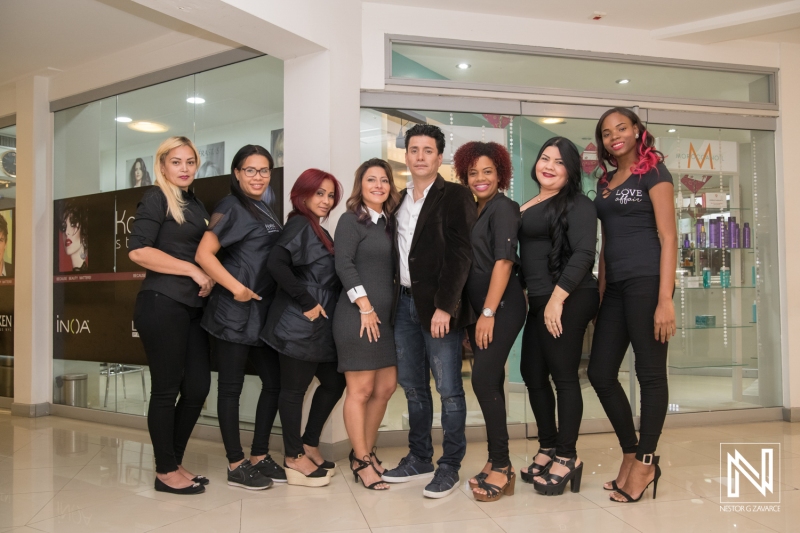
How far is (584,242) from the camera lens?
8.89ft

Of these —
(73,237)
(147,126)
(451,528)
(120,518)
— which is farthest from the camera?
(73,237)

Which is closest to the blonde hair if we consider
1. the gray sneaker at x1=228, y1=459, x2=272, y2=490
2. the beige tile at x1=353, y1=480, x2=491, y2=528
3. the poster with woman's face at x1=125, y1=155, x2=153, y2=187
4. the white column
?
the gray sneaker at x1=228, y1=459, x2=272, y2=490

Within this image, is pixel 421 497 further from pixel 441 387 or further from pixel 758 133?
pixel 758 133

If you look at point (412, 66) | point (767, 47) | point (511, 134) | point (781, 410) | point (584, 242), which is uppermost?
point (767, 47)

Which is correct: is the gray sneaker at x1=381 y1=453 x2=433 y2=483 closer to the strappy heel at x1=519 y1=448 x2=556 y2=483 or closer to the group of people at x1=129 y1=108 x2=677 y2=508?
the group of people at x1=129 y1=108 x2=677 y2=508

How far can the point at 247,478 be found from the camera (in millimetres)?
2977

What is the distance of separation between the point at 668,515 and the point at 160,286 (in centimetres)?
247

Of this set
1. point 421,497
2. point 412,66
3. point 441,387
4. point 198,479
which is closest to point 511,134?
point 412,66

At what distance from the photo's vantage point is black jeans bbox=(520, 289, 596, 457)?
9.09 feet

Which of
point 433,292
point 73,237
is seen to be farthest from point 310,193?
point 73,237

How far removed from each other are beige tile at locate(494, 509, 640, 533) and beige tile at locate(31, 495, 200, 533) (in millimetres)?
1379

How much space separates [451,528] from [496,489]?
37cm

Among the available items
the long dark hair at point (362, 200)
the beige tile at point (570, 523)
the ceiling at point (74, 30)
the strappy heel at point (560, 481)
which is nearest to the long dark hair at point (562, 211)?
the long dark hair at point (362, 200)

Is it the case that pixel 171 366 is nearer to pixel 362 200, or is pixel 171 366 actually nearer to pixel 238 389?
pixel 238 389
